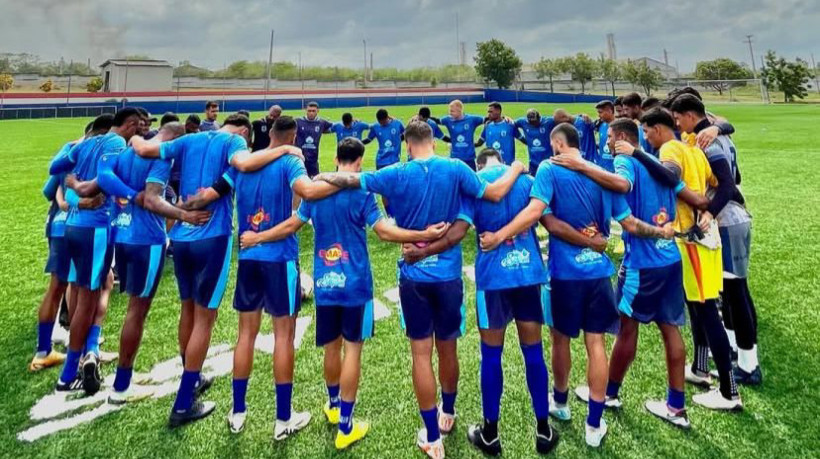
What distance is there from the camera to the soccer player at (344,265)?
11.2ft

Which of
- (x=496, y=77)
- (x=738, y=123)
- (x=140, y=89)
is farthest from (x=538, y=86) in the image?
(x=140, y=89)

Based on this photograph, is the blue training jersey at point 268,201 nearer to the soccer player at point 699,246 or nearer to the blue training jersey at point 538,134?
the soccer player at point 699,246

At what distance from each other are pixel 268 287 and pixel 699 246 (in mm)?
3565

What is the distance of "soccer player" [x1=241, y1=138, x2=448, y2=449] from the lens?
3.41m

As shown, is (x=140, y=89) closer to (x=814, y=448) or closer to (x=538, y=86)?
(x=538, y=86)

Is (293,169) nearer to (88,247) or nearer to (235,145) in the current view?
(235,145)

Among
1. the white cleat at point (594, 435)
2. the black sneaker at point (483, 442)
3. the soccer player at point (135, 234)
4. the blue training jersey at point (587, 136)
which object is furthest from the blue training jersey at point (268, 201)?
the blue training jersey at point (587, 136)

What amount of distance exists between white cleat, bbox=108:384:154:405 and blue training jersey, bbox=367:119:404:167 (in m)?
8.47

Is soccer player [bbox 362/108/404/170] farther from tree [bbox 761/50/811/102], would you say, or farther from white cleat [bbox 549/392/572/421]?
tree [bbox 761/50/811/102]

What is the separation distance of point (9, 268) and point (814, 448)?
10.8 metres

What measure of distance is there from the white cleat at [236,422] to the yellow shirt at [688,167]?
157 inches

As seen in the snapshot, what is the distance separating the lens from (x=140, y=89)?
62.1 metres

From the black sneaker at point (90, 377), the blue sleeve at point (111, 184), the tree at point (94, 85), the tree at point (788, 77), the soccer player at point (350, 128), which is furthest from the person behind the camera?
the tree at point (94, 85)

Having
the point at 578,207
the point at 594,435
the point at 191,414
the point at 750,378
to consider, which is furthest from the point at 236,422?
the point at 750,378
